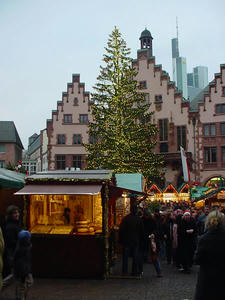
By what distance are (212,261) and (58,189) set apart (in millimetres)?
6254

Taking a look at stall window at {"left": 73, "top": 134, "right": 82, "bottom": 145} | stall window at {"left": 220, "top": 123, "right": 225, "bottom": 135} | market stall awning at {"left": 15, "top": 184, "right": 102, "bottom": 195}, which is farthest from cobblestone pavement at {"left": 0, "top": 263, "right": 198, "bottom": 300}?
stall window at {"left": 73, "top": 134, "right": 82, "bottom": 145}

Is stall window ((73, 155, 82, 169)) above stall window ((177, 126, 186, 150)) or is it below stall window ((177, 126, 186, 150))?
below

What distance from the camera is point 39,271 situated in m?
10.6

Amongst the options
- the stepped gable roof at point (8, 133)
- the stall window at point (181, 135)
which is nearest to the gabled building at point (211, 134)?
the stall window at point (181, 135)

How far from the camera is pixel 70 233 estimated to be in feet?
35.0

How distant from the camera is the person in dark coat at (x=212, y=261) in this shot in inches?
189

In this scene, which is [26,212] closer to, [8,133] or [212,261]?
[212,261]

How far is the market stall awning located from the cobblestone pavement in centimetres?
227

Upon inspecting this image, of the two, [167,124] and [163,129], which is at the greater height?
[167,124]

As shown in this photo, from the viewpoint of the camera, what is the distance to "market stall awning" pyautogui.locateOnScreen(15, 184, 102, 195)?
33.4 feet

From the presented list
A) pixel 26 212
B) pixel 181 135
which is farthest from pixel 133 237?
pixel 181 135

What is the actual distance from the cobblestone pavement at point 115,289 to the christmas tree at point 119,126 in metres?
22.1

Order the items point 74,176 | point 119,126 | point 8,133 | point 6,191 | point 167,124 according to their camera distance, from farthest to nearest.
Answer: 1. point 8,133
2. point 167,124
3. point 119,126
4. point 6,191
5. point 74,176

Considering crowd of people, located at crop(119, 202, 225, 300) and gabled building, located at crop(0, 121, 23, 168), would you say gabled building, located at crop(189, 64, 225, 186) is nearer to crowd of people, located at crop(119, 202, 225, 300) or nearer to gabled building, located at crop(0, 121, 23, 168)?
crowd of people, located at crop(119, 202, 225, 300)
